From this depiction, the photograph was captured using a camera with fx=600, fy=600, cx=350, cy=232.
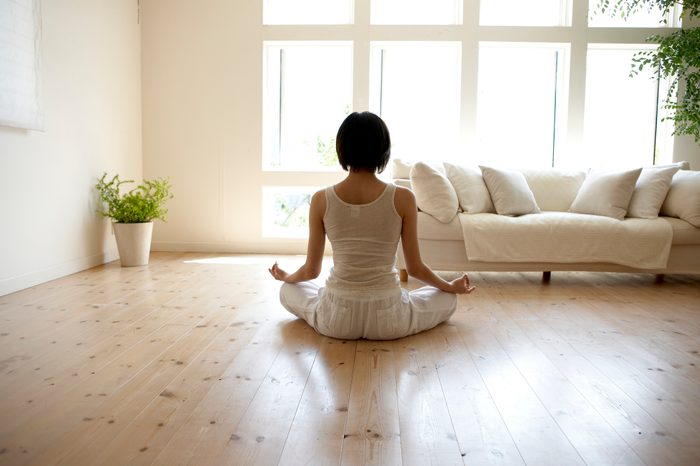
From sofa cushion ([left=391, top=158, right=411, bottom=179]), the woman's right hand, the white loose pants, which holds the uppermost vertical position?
sofa cushion ([left=391, top=158, right=411, bottom=179])

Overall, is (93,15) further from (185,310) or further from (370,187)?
(370,187)

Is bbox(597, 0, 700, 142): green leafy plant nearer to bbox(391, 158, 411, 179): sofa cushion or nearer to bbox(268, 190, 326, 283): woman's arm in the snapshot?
bbox(391, 158, 411, 179): sofa cushion

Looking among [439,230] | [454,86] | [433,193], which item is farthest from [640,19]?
[439,230]

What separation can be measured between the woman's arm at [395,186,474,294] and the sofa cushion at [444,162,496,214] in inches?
65.6

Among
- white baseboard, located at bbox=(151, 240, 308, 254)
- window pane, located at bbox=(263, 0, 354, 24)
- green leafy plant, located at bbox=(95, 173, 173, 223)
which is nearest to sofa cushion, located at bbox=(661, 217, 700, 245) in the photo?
white baseboard, located at bbox=(151, 240, 308, 254)

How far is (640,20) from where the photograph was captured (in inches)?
215

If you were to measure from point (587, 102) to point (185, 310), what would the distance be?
14.0 ft

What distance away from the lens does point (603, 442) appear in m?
1.56

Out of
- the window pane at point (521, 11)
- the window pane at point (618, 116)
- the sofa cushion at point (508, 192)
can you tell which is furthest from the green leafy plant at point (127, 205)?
the window pane at point (618, 116)

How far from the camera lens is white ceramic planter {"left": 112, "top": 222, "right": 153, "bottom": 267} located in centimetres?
452

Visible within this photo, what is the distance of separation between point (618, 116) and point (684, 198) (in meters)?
1.70

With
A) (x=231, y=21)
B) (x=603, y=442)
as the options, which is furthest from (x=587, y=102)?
(x=603, y=442)

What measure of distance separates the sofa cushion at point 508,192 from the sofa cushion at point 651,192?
0.68 meters

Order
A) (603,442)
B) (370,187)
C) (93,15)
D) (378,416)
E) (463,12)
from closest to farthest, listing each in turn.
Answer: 1. (603,442)
2. (378,416)
3. (370,187)
4. (93,15)
5. (463,12)
